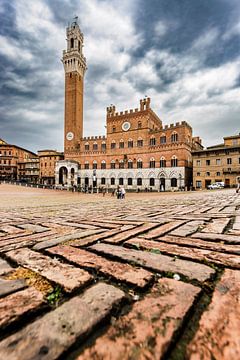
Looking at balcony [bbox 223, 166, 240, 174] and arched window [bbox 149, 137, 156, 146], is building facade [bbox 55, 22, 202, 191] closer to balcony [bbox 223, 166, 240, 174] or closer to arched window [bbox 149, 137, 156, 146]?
arched window [bbox 149, 137, 156, 146]

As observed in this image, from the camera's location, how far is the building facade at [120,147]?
28.9 metres

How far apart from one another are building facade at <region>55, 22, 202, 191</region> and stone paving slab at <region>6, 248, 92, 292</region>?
2628 centimetres

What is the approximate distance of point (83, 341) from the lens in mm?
576

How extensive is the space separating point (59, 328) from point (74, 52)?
148 ft

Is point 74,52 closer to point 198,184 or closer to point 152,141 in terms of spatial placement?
point 152,141

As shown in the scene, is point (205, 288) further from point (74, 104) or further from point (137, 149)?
point (74, 104)


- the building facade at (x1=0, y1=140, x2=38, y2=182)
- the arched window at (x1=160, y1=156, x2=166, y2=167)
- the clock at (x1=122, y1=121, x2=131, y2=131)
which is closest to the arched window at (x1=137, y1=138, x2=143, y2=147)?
the clock at (x1=122, y1=121, x2=131, y2=131)

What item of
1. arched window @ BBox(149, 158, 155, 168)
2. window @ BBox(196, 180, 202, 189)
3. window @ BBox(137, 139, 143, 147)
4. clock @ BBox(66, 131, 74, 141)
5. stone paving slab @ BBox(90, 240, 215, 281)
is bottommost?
stone paving slab @ BBox(90, 240, 215, 281)

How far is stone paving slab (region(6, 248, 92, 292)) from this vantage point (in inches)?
36.5

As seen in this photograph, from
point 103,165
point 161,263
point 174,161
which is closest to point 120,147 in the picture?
point 103,165

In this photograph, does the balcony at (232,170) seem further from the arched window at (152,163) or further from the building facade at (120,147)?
the arched window at (152,163)

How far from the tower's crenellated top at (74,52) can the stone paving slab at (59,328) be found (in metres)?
42.7

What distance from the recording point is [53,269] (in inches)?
43.5

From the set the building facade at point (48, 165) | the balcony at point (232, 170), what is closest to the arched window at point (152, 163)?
the balcony at point (232, 170)
